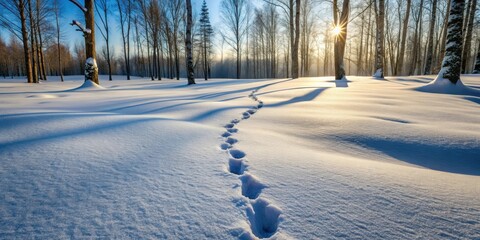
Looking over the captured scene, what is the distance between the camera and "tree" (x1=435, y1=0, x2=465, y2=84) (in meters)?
4.47

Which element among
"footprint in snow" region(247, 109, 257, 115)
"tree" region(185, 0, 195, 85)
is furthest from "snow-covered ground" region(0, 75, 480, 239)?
"tree" region(185, 0, 195, 85)

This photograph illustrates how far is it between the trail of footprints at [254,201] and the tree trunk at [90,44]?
6402mm

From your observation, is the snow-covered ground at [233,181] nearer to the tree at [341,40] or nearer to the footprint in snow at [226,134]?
the footprint in snow at [226,134]

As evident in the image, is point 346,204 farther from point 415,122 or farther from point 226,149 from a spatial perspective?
point 415,122

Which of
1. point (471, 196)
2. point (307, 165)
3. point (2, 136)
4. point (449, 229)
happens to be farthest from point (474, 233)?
point (2, 136)

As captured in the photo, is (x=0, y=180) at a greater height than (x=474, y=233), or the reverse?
(x=0, y=180)

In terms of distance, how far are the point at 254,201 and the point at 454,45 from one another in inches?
232

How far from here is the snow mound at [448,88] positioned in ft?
14.4

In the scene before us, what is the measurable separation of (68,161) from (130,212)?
2.13 ft

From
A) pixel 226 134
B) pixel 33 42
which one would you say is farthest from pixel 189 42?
pixel 33 42

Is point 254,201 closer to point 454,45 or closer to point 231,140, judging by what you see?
point 231,140

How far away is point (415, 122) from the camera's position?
7.33 feet

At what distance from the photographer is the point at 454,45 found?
4.56 metres

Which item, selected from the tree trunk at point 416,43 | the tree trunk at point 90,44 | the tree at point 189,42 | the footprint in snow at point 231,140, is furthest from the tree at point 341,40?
the tree trunk at point 416,43
